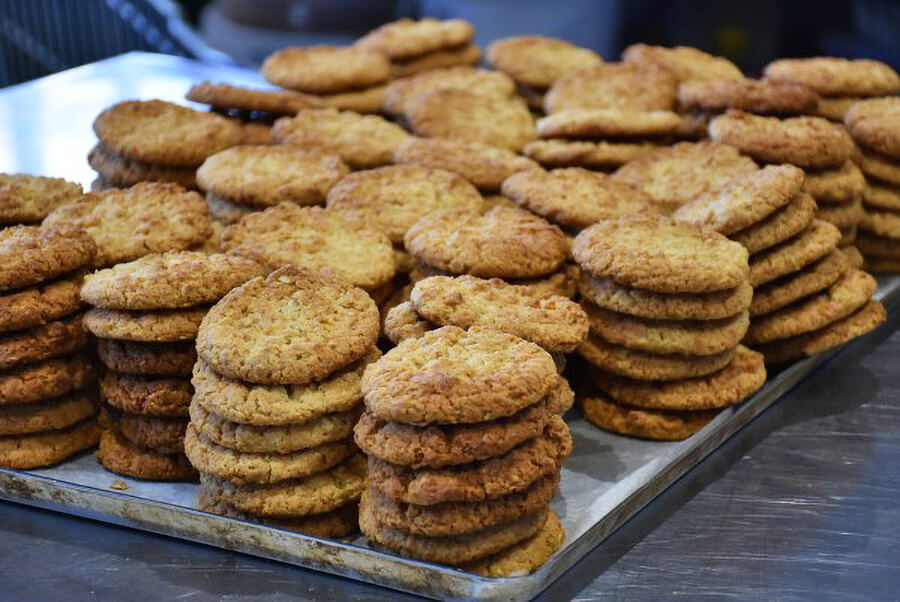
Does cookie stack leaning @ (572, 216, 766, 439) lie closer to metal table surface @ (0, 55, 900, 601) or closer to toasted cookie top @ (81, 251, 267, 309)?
metal table surface @ (0, 55, 900, 601)

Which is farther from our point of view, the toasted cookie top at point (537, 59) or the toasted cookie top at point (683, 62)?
the toasted cookie top at point (537, 59)

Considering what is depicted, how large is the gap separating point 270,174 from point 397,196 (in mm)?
392

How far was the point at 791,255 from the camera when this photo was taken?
10.0ft

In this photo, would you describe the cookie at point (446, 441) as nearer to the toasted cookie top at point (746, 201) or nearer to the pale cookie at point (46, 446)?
the pale cookie at point (46, 446)

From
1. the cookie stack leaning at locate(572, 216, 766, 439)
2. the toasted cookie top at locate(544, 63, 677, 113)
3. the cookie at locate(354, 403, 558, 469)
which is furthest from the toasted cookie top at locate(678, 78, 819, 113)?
the cookie at locate(354, 403, 558, 469)

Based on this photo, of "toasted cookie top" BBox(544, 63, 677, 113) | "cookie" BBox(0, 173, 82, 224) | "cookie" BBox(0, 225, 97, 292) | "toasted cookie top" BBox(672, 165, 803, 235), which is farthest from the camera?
"toasted cookie top" BBox(544, 63, 677, 113)

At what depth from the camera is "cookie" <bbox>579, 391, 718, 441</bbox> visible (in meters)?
2.85

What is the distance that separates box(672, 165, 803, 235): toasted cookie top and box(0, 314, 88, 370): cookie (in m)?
1.55

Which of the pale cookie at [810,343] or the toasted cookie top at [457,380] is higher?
the toasted cookie top at [457,380]

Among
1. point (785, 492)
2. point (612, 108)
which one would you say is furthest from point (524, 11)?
point (785, 492)

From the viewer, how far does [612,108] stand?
13.5ft

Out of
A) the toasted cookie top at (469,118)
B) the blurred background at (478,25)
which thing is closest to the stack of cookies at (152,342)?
the toasted cookie top at (469,118)

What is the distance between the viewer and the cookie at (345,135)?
12.2 feet

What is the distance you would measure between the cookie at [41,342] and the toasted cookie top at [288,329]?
1.39ft
